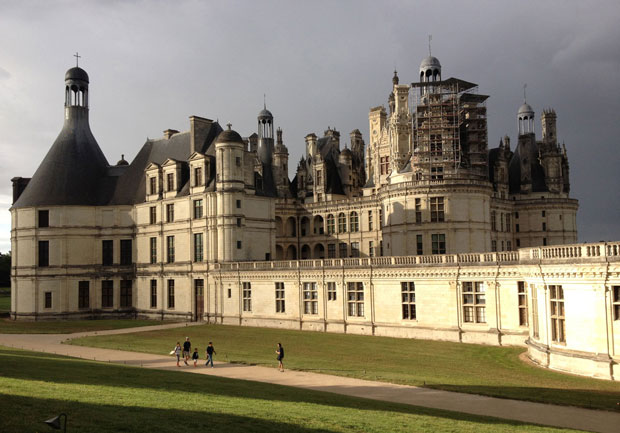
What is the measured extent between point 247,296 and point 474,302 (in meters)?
20.3

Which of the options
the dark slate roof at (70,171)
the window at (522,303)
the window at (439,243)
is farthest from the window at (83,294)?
the window at (522,303)

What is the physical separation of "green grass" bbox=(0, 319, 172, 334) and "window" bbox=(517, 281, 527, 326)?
104ft

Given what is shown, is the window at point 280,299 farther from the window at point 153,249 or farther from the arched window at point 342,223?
the arched window at point 342,223

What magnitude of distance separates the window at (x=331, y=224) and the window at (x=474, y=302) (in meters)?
43.8

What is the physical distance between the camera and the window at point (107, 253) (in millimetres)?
61875

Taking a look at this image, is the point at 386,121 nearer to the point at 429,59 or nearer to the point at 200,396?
the point at 429,59

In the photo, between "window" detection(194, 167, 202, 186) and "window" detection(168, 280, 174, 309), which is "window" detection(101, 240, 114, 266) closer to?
"window" detection(168, 280, 174, 309)

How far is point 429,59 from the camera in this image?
71.0 meters

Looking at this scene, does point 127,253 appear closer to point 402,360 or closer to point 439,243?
point 439,243

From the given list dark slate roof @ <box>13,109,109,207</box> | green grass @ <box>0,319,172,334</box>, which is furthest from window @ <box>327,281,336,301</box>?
dark slate roof @ <box>13,109,109,207</box>

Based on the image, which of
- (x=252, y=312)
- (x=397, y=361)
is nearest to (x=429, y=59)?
(x=252, y=312)

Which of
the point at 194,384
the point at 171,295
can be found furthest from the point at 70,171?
the point at 194,384

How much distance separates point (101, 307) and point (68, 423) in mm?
51907

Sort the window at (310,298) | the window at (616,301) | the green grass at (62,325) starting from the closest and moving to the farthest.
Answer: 1. the window at (616,301)
2. the window at (310,298)
3. the green grass at (62,325)
